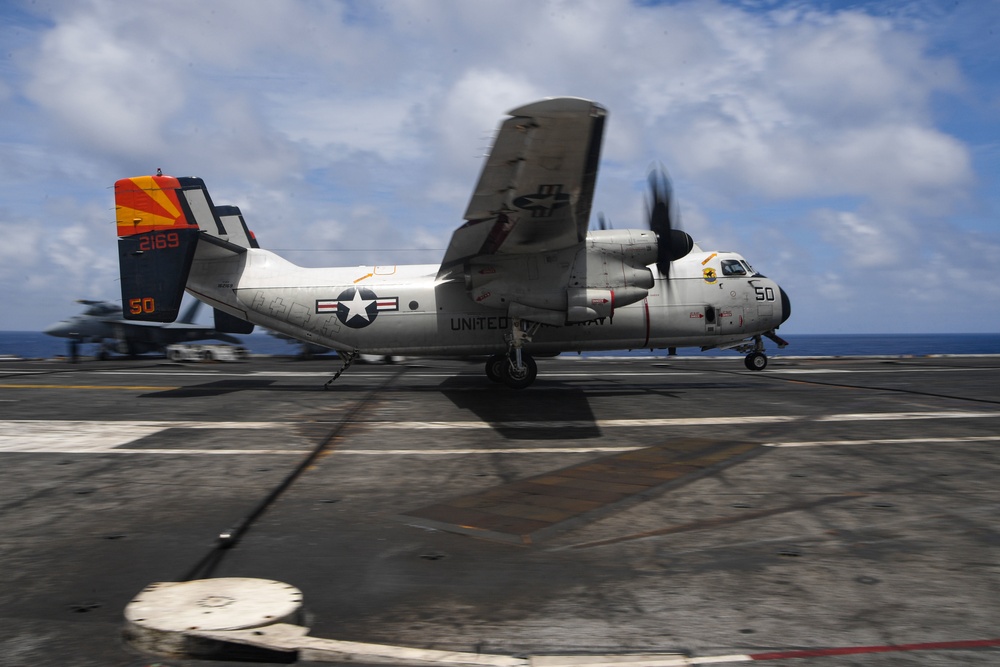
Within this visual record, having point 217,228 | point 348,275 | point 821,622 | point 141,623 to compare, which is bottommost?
point 821,622

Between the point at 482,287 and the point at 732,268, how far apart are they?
760 cm

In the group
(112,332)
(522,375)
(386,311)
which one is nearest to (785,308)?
(522,375)

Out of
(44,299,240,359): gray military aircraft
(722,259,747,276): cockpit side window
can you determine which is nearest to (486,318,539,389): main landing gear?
(722,259,747,276): cockpit side window

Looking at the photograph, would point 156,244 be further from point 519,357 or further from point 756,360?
point 756,360

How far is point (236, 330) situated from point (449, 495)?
16099 millimetres

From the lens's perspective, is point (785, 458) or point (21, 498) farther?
point (785, 458)

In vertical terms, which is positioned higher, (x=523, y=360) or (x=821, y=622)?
(x=523, y=360)

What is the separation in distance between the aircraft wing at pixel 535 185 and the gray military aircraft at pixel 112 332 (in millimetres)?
27283

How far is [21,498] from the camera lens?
291 inches

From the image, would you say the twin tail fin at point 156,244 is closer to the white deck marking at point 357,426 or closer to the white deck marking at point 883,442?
the white deck marking at point 357,426

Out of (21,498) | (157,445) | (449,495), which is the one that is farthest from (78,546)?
(157,445)

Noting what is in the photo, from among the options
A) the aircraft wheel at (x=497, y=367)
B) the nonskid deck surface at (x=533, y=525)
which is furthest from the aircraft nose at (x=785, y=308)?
the aircraft wheel at (x=497, y=367)

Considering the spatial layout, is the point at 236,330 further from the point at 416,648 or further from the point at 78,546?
the point at 416,648

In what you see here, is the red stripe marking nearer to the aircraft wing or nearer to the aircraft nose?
the aircraft wing
